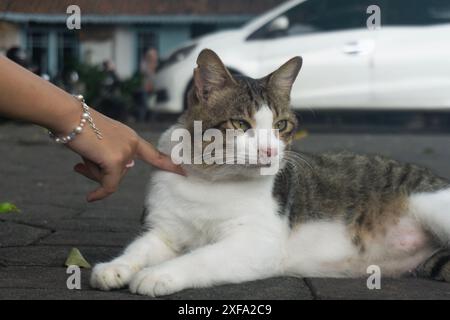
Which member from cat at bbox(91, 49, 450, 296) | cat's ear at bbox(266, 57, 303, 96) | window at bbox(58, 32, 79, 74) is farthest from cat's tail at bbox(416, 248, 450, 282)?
window at bbox(58, 32, 79, 74)

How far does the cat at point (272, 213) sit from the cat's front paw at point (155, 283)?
15mm

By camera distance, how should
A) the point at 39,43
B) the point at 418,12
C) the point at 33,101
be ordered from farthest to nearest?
the point at 39,43
the point at 418,12
the point at 33,101

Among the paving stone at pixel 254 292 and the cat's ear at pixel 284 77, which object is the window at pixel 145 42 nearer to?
the cat's ear at pixel 284 77

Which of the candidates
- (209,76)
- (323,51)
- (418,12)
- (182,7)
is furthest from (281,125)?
(182,7)

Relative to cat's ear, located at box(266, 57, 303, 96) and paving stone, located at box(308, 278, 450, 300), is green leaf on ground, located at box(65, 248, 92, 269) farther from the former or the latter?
cat's ear, located at box(266, 57, 303, 96)

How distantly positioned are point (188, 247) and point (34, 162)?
4.57m

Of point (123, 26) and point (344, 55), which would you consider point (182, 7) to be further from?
point (344, 55)

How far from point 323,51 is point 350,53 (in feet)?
1.22

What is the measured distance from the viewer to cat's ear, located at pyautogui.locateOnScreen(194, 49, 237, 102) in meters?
3.78

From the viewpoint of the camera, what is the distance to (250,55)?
11.7 metres

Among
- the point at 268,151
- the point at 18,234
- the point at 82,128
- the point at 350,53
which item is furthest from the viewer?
the point at 350,53

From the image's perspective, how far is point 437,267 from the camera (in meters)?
3.84

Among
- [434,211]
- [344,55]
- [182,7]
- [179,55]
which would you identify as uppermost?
[182,7]

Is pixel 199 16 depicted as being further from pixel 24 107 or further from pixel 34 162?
pixel 24 107
